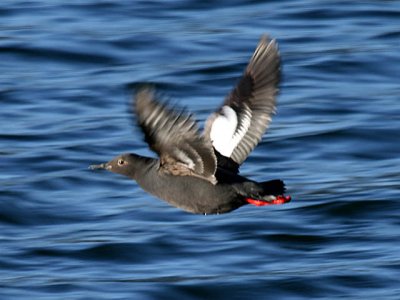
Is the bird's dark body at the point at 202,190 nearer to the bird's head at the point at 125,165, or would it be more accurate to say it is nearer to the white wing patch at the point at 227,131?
the bird's head at the point at 125,165

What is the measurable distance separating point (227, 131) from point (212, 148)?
0.76 meters

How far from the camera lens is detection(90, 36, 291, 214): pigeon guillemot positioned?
819cm

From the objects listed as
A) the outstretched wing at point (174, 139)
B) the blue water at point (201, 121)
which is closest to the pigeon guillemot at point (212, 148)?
the outstretched wing at point (174, 139)

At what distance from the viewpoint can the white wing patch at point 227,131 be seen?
9172 millimetres

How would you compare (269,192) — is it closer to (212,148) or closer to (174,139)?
(212,148)

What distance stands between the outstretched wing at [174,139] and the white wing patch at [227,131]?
536 mm

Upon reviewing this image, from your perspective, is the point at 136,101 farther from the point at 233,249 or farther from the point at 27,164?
the point at 27,164

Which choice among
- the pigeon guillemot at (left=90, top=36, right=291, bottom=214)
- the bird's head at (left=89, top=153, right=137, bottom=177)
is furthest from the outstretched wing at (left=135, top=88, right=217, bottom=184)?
the bird's head at (left=89, top=153, right=137, bottom=177)

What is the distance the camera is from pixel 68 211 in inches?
551

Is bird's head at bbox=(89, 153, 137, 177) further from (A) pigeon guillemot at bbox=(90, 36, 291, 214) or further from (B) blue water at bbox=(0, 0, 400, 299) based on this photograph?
(B) blue water at bbox=(0, 0, 400, 299)

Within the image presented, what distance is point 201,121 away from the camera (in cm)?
1440

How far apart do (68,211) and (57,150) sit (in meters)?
1.32

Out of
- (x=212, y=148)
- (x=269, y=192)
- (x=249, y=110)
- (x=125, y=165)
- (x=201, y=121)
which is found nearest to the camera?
(x=212, y=148)

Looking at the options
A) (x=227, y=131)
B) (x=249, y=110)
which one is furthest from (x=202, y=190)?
(x=249, y=110)
